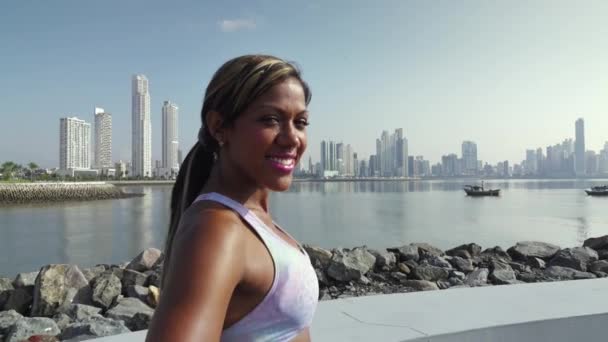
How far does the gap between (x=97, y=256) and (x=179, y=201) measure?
50.7ft

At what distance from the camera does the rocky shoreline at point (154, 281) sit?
14.0 ft

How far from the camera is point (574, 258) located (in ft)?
25.7

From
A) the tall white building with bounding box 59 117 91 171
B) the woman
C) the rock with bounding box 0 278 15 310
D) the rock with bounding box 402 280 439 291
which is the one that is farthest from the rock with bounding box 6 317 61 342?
the tall white building with bounding box 59 117 91 171

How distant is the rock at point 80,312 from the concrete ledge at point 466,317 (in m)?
3.36

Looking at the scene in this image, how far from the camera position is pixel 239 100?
0.91 meters

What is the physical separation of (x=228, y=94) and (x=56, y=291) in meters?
5.90

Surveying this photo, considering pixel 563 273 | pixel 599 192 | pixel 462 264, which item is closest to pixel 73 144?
pixel 599 192

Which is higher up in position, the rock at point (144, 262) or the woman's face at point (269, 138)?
the woman's face at point (269, 138)

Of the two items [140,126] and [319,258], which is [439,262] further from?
[140,126]

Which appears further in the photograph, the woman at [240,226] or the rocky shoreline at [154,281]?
the rocky shoreline at [154,281]

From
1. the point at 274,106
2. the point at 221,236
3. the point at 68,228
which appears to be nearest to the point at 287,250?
the point at 221,236

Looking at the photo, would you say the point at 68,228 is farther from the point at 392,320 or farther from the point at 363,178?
the point at 363,178

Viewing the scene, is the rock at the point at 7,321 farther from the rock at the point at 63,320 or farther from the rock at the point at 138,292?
the rock at the point at 138,292

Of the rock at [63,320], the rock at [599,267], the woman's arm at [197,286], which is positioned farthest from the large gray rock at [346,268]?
the woman's arm at [197,286]
